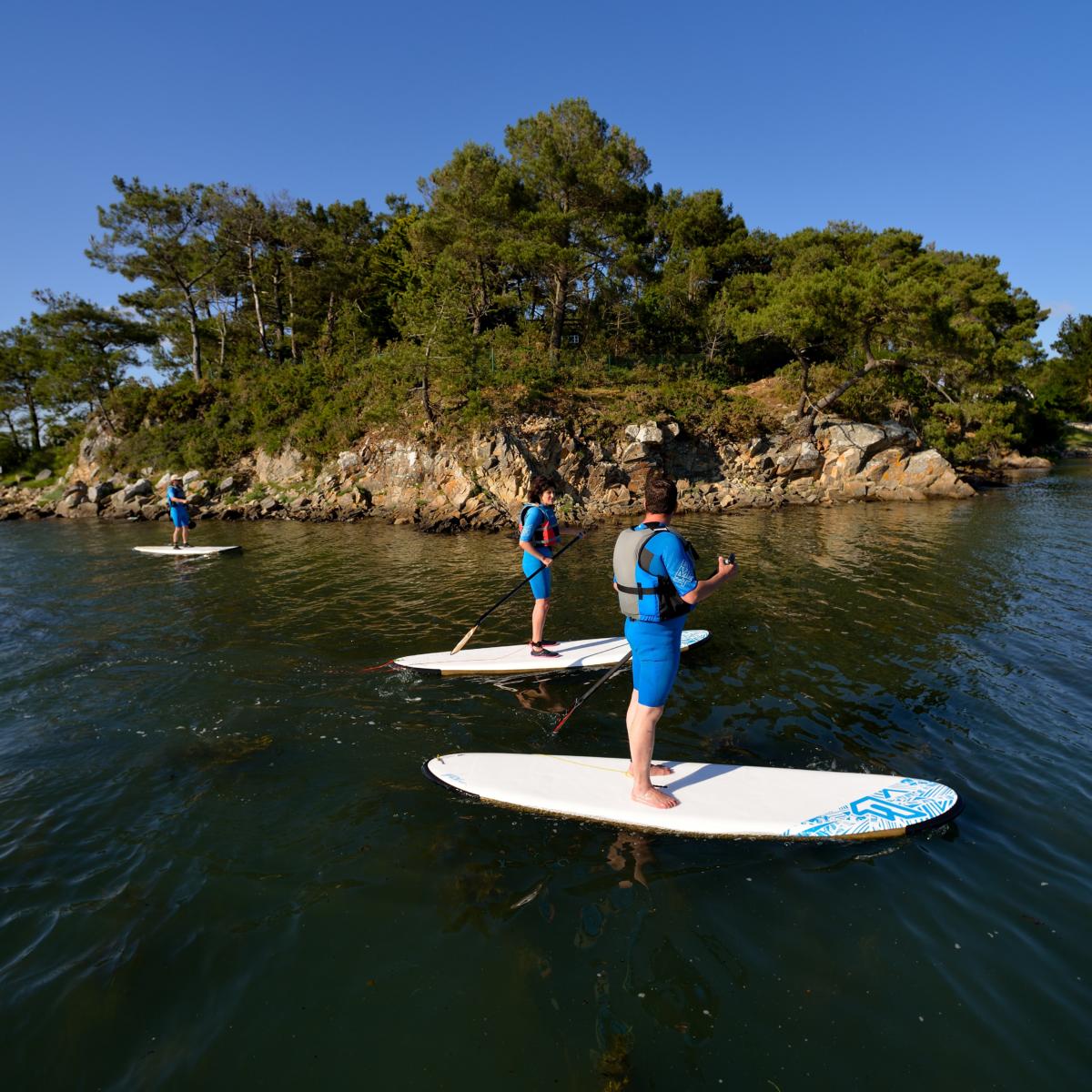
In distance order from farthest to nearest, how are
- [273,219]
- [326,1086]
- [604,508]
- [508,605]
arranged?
[273,219]
[604,508]
[508,605]
[326,1086]

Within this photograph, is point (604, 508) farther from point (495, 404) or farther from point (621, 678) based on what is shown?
point (621, 678)

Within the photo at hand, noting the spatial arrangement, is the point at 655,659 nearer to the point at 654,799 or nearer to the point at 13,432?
the point at 654,799

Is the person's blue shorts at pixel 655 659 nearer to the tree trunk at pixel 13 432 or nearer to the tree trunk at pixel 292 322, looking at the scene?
the tree trunk at pixel 292 322

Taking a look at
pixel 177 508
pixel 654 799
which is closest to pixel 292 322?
pixel 177 508

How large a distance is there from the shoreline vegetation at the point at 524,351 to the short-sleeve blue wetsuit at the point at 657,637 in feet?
65.1

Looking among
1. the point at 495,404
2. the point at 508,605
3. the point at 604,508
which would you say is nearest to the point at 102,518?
the point at 495,404

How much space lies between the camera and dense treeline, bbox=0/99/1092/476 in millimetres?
31328

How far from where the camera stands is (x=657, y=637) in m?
4.80

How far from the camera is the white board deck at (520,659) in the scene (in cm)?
842

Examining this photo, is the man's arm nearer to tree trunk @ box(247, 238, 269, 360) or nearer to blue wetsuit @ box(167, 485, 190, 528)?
blue wetsuit @ box(167, 485, 190, 528)

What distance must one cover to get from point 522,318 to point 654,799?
4090 centimetres

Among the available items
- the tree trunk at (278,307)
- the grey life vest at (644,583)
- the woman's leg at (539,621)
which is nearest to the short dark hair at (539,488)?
the woman's leg at (539,621)

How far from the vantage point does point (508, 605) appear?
12391mm

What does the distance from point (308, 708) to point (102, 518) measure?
105 feet
